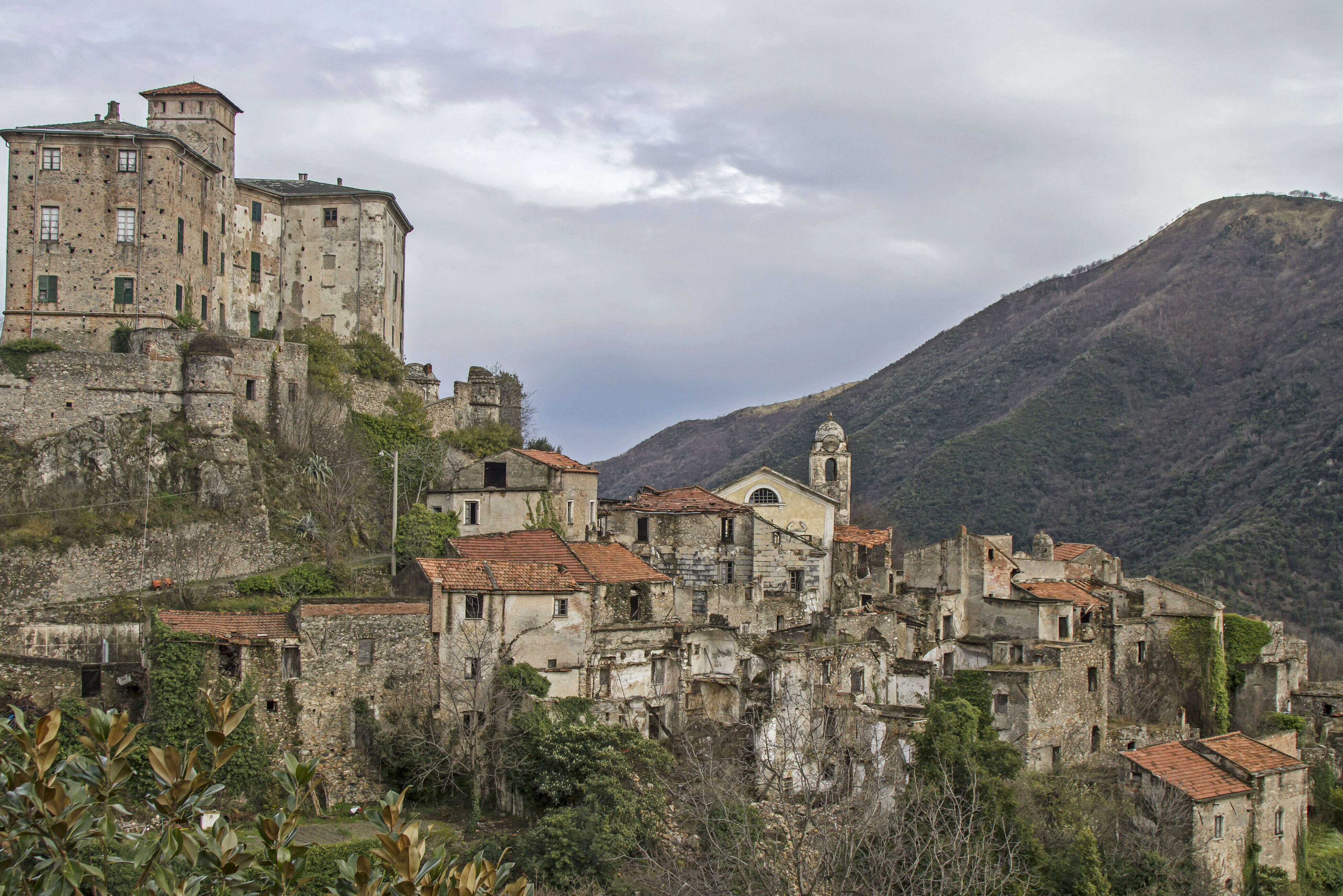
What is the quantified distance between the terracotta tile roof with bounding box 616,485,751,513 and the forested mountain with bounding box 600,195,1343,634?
2700cm

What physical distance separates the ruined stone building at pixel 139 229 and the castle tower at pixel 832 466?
20.9 meters

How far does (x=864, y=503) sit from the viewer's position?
7750 cm

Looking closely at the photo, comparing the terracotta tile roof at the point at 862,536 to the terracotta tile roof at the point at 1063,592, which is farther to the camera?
the terracotta tile roof at the point at 862,536

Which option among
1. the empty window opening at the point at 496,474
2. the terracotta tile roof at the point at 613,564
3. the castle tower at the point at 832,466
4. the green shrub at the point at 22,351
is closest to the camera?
the green shrub at the point at 22,351

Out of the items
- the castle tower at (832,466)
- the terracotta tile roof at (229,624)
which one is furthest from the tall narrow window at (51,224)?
the castle tower at (832,466)

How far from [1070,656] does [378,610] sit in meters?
23.0

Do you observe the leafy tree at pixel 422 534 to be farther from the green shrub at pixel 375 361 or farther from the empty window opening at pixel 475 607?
the green shrub at pixel 375 361

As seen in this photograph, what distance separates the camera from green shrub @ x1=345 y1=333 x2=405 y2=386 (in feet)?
149

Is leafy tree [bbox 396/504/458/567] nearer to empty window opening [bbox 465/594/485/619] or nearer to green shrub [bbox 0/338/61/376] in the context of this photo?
empty window opening [bbox 465/594/485/619]

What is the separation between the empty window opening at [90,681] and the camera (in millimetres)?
27750

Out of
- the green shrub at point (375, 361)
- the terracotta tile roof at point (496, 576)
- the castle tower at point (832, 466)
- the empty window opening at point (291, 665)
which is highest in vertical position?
the green shrub at point (375, 361)

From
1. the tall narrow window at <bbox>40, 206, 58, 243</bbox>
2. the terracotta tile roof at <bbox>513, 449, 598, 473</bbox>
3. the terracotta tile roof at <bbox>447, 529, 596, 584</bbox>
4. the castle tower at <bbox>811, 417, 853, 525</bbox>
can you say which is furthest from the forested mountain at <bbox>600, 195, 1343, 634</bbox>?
the tall narrow window at <bbox>40, 206, 58, 243</bbox>

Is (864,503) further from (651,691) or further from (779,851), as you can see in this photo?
(779,851)

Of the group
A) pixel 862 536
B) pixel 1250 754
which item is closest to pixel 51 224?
pixel 862 536
